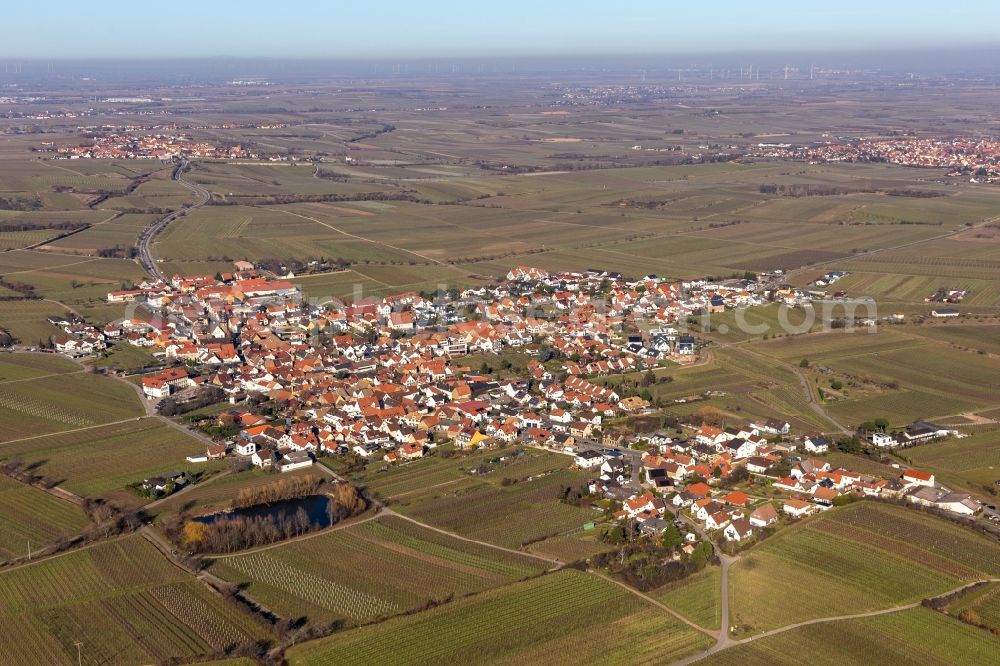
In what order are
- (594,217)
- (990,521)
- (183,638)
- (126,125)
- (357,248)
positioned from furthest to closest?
(126,125), (594,217), (357,248), (990,521), (183,638)

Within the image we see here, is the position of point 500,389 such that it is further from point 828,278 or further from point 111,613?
point 828,278

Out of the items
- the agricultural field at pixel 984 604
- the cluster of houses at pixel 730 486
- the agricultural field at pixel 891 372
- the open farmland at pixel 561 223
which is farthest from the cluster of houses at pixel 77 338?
the agricultural field at pixel 984 604

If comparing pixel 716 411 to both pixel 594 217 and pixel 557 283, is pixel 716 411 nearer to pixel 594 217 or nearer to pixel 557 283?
pixel 557 283

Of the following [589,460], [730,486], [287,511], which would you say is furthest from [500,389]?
[287,511]

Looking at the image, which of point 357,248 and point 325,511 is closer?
point 325,511

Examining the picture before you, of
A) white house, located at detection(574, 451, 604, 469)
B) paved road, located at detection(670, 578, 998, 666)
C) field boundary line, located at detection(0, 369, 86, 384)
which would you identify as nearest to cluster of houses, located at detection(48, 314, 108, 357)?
field boundary line, located at detection(0, 369, 86, 384)

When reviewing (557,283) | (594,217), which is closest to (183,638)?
(557,283)

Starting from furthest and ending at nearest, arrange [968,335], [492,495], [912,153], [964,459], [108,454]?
[912,153], [968,335], [108,454], [964,459], [492,495]
